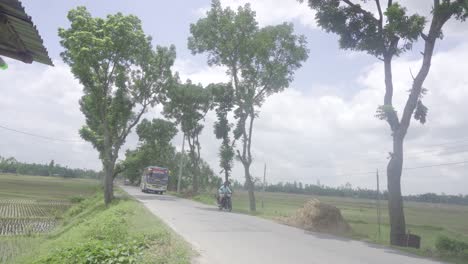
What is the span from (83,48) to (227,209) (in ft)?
46.1

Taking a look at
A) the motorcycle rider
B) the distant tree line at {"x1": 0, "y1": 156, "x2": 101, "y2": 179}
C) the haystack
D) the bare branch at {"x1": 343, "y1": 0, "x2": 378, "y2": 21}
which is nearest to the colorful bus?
the motorcycle rider

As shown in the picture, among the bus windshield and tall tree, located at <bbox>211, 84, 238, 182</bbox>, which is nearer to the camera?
tall tree, located at <bbox>211, 84, 238, 182</bbox>

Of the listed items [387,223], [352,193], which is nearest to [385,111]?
[387,223]

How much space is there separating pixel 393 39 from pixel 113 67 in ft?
67.4

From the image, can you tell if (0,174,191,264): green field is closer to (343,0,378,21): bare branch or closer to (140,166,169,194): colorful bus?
(343,0,378,21): bare branch

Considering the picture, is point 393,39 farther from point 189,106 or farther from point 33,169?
point 33,169

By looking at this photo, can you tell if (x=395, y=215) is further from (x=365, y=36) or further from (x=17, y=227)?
(x=17, y=227)

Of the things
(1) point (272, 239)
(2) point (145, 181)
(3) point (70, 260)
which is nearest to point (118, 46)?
(1) point (272, 239)

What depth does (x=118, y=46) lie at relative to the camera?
29578mm

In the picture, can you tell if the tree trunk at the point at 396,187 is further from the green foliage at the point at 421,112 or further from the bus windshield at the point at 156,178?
the bus windshield at the point at 156,178

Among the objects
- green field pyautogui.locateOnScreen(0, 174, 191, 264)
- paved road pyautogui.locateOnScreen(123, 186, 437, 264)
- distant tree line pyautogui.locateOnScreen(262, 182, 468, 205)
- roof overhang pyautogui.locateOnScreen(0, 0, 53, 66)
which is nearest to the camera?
roof overhang pyautogui.locateOnScreen(0, 0, 53, 66)

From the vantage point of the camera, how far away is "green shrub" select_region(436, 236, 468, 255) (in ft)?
40.9

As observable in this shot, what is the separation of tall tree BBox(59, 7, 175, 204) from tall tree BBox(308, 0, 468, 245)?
16688 millimetres

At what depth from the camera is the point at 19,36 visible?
467cm
